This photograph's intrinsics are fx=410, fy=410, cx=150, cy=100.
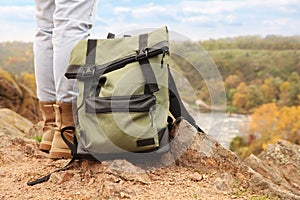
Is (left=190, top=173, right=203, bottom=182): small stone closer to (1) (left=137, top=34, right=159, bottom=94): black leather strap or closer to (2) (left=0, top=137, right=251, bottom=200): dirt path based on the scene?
(2) (left=0, top=137, right=251, bottom=200): dirt path

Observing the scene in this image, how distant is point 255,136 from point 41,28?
3343 centimetres

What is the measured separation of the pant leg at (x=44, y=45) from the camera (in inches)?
121

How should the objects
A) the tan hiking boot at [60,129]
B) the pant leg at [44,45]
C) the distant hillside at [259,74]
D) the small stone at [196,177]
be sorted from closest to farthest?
the small stone at [196,177] < the tan hiking boot at [60,129] < the pant leg at [44,45] < the distant hillside at [259,74]

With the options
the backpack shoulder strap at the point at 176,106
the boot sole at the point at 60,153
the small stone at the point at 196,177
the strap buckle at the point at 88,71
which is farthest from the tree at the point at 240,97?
the strap buckle at the point at 88,71

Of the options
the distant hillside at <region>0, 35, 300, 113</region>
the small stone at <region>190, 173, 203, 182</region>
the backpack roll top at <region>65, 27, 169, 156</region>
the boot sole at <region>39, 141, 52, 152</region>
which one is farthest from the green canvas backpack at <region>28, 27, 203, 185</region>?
the distant hillside at <region>0, 35, 300, 113</region>

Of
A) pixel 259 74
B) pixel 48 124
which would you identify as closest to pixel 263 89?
pixel 259 74

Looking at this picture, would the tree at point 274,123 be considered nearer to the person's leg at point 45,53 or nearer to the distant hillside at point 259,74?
the distant hillside at point 259,74

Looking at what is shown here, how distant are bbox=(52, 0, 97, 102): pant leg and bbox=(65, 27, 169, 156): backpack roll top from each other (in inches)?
4.0

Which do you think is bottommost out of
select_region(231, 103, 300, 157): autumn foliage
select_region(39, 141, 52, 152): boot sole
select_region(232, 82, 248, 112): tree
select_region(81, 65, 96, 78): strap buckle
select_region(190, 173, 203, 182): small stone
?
select_region(231, 103, 300, 157): autumn foliage

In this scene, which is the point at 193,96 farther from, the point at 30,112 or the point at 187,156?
the point at 30,112

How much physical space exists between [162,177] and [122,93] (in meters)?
0.59

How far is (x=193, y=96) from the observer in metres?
3.28

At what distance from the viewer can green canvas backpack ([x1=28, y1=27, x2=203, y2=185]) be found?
2.49m

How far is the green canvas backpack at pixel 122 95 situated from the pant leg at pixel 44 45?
1.43ft
